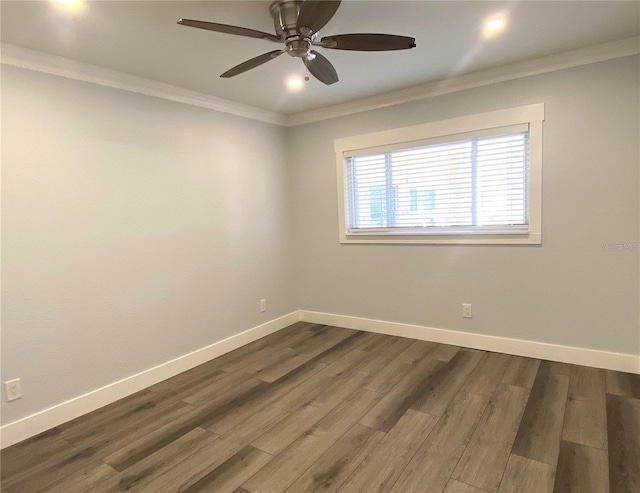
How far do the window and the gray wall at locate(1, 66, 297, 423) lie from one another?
1089mm

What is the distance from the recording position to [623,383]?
2.67 metres

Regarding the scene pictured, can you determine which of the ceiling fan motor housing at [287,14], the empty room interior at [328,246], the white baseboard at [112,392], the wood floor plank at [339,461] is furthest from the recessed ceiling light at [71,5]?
the wood floor plank at [339,461]

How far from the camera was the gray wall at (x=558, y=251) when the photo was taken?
276 cm

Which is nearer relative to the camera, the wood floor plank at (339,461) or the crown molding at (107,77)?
the wood floor plank at (339,461)

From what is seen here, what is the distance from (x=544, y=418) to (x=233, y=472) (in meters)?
1.80

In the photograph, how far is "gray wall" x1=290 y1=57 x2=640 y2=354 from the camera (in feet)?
9.05

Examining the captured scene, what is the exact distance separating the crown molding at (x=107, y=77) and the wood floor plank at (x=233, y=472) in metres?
2.57

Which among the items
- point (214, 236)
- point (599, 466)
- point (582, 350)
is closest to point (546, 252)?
point (582, 350)

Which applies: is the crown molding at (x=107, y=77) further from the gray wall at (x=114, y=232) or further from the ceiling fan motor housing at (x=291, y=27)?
the ceiling fan motor housing at (x=291, y=27)

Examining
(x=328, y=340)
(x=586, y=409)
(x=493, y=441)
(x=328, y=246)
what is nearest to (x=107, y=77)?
(x=328, y=246)

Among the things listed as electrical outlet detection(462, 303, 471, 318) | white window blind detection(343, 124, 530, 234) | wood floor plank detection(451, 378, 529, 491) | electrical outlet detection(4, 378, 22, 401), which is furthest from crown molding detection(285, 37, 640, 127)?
electrical outlet detection(4, 378, 22, 401)

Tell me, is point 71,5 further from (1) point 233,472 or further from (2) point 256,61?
(1) point 233,472

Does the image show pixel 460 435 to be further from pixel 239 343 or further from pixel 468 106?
pixel 468 106

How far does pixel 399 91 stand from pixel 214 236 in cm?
213
